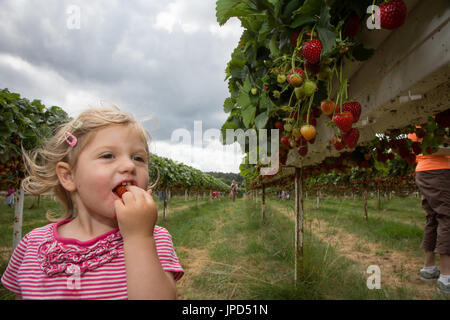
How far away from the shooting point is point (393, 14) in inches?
28.7

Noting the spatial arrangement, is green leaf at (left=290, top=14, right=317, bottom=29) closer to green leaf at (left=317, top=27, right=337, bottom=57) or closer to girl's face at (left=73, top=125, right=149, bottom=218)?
green leaf at (left=317, top=27, right=337, bottom=57)

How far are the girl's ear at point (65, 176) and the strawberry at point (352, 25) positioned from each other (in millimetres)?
1350

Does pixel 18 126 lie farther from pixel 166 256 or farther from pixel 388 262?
pixel 388 262

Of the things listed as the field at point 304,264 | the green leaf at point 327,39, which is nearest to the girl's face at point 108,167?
the green leaf at point 327,39

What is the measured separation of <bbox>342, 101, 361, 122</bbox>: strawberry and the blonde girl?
0.92 m

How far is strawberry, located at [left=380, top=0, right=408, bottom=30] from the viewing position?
717 millimetres

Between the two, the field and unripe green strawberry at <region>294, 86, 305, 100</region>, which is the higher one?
unripe green strawberry at <region>294, 86, 305, 100</region>

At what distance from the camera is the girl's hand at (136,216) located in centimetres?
81

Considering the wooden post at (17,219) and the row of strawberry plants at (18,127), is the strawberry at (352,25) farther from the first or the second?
the wooden post at (17,219)

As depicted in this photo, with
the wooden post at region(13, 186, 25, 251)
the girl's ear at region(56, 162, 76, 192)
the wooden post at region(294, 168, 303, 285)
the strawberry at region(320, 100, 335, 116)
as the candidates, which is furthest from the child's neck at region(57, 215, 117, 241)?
the wooden post at region(13, 186, 25, 251)

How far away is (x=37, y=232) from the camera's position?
1.16 m

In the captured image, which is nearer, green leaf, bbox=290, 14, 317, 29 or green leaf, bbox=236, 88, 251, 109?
green leaf, bbox=290, 14, 317, 29

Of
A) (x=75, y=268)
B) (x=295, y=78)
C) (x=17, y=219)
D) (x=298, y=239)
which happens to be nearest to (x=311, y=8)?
(x=295, y=78)
